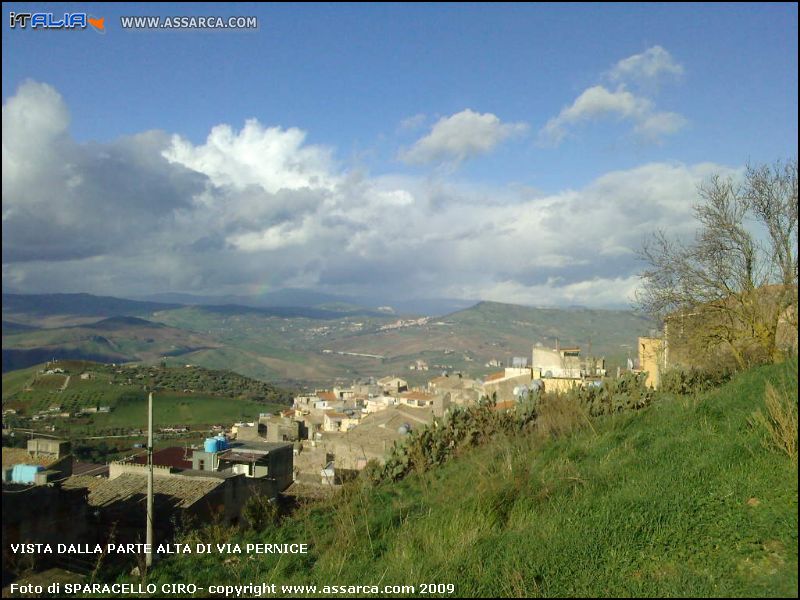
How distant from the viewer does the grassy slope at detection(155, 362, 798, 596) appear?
470cm

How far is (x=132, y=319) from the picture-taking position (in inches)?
6014

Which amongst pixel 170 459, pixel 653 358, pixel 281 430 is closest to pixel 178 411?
pixel 281 430

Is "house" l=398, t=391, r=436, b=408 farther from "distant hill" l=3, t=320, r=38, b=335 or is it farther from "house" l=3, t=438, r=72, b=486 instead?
"house" l=3, t=438, r=72, b=486

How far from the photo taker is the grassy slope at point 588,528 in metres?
4.70

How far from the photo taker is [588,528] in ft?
18.0

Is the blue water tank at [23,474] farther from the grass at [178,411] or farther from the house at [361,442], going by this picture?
the grass at [178,411]

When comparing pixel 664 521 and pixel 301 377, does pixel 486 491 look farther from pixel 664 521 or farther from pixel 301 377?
pixel 301 377

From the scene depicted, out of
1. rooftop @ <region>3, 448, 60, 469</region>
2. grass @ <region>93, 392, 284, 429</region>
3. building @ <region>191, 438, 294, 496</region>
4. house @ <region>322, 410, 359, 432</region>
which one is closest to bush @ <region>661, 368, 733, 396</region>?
building @ <region>191, 438, 294, 496</region>

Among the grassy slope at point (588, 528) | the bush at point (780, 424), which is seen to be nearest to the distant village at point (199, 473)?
the grassy slope at point (588, 528)

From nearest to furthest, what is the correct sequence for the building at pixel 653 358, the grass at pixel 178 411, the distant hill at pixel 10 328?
1. the distant hill at pixel 10 328
2. the building at pixel 653 358
3. the grass at pixel 178 411

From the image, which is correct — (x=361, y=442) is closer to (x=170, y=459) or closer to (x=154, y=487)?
(x=170, y=459)

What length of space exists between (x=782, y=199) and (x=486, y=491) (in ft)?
38.0

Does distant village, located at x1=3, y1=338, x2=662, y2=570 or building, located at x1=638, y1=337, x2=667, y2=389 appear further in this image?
building, located at x1=638, y1=337, x2=667, y2=389

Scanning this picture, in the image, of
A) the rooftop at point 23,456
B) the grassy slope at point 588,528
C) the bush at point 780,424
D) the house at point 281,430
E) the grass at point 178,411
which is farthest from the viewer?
the grass at point 178,411
